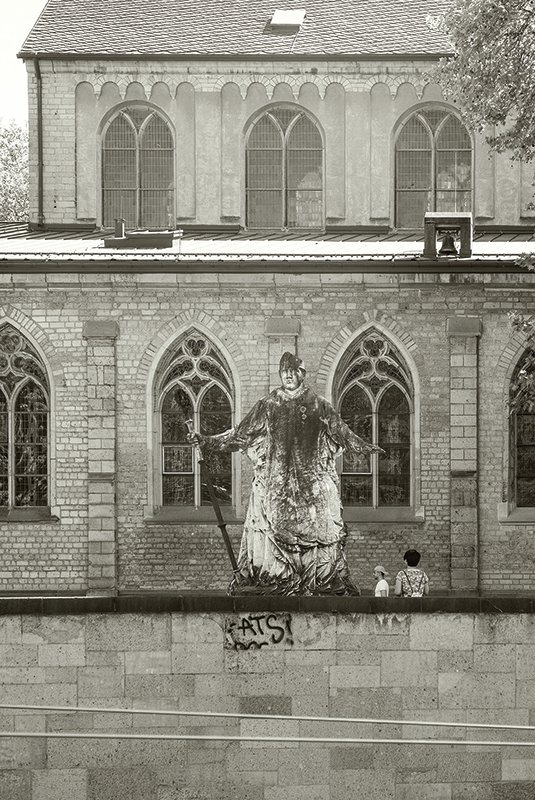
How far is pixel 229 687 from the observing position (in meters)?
17.4

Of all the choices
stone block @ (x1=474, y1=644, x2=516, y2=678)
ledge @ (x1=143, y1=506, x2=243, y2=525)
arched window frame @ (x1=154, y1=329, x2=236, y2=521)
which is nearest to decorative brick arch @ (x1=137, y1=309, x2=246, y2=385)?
arched window frame @ (x1=154, y1=329, x2=236, y2=521)

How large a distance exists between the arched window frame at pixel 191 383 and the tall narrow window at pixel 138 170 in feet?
18.2

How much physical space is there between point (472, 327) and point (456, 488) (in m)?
2.60

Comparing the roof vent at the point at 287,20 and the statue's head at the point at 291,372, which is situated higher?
the roof vent at the point at 287,20

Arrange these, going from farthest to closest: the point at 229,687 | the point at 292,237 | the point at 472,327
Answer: the point at 292,237, the point at 472,327, the point at 229,687

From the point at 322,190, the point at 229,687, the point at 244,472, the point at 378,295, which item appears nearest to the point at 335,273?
the point at 378,295

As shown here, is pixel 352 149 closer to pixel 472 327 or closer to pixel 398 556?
pixel 472 327

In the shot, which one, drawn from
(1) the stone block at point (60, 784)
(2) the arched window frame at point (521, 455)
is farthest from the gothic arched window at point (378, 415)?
(1) the stone block at point (60, 784)

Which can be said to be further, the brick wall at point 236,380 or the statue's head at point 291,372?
the brick wall at point 236,380

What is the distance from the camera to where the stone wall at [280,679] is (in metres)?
17.0

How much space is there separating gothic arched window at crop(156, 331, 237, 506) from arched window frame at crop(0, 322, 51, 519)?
1.91m

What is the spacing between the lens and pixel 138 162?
3159cm

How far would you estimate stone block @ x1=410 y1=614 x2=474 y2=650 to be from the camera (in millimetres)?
17312

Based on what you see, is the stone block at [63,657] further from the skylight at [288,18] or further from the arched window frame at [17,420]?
the skylight at [288,18]
